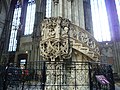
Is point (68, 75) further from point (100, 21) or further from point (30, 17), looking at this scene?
point (30, 17)

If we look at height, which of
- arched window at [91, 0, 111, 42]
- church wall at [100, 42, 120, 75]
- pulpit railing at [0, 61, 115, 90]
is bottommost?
pulpit railing at [0, 61, 115, 90]

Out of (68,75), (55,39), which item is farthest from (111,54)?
(55,39)

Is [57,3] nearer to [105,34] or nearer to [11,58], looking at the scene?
[105,34]

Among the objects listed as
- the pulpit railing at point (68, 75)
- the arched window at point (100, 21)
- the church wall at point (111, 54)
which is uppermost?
the arched window at point (100, 21)

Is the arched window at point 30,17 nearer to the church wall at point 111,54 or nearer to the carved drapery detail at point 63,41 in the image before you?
the church wall at point 111,54

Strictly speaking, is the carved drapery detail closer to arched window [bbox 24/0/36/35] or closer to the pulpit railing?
the pulpit railing

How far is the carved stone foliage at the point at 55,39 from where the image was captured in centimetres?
507

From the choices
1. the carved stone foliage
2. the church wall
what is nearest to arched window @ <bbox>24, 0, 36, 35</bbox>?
the church wall

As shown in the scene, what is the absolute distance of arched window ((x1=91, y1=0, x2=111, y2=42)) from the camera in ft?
46.2

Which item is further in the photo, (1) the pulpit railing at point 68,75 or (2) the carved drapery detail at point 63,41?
(2) the carved drapery detail at point 63,41

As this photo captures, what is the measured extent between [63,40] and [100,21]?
1042 cm

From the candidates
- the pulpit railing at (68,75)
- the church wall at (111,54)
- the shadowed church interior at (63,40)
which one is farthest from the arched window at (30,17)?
the pulpit railing at (68,75)

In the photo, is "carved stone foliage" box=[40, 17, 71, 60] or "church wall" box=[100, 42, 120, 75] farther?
"church wall" box=[100, 42, 120, 75]

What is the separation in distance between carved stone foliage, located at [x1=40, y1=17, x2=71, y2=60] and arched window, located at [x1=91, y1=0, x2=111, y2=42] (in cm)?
931
